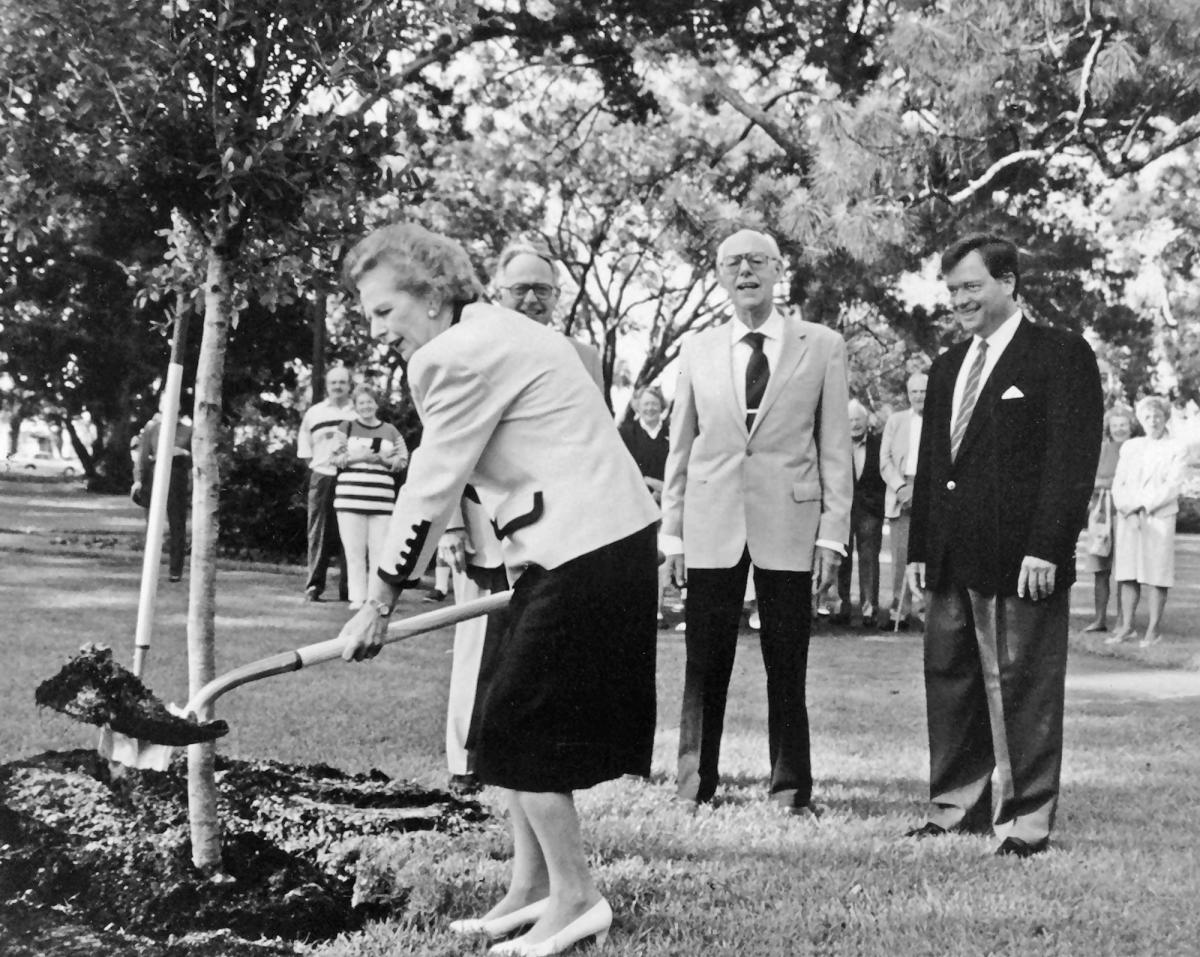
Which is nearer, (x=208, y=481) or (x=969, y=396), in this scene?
(x=208, y=481)

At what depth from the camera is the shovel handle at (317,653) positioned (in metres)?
3.34

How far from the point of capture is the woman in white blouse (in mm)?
11555

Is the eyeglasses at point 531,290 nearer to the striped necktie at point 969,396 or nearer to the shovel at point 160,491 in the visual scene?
the shovel at point 160,491

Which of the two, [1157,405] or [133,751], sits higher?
[1157,405]

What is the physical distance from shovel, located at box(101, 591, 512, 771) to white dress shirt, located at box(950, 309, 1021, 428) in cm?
230

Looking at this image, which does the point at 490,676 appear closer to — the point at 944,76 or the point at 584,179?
the point at 944,76

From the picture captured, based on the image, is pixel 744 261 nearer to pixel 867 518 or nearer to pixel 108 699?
pixel 108 699

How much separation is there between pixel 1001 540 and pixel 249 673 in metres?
2.77

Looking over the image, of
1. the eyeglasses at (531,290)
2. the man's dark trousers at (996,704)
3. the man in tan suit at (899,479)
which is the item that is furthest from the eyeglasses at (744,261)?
the man in tan suit at (899,479)

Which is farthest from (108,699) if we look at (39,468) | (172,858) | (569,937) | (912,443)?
(39,468)

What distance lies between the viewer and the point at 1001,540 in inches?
192

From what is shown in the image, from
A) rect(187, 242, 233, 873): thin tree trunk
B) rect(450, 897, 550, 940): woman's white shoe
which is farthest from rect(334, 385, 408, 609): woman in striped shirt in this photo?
rect(450, 897, 550, 940): woman's white shoe

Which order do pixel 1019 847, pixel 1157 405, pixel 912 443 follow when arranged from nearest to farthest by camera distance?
pixel 1019 847, pixel 1157 405, pixel 912 443

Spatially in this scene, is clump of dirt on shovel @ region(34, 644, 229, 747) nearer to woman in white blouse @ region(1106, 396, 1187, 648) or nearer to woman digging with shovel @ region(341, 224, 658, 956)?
woman digging with shovel @ region(341, 224, 658, 956)
